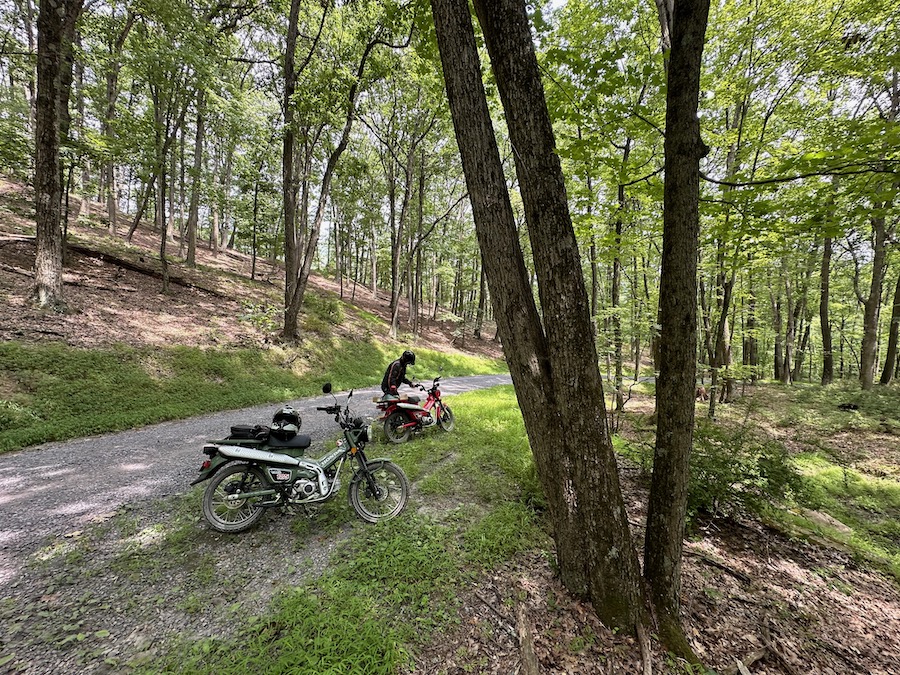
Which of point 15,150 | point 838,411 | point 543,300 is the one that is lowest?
point 838,411

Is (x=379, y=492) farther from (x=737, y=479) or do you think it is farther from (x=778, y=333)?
(x=778, y=333)

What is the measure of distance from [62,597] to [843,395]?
56.9ft

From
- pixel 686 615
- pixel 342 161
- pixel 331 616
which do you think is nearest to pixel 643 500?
pixel 686 615

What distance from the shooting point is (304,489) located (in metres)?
3.47

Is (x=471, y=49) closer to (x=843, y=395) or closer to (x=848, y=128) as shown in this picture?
(x=848, y=128)

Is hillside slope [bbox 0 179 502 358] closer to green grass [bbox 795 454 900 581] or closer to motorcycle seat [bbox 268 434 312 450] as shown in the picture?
motorcycle seat [bbox 268 434 312 450]

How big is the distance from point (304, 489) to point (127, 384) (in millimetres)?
5890

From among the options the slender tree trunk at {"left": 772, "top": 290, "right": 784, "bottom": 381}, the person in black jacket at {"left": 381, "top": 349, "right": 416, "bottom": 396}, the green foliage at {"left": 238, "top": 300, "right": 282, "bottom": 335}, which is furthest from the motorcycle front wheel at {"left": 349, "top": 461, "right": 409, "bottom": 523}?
the slender tree trunk at {"left": 772, "top": 290, "right": 784, "bottom": 381}

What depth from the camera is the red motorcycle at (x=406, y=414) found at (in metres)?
6.03

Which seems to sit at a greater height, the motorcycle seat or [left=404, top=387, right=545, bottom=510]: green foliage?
the motorcycle seat

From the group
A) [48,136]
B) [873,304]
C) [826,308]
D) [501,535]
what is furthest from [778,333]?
[48,136]

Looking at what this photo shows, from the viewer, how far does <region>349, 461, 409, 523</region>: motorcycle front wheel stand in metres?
3.73

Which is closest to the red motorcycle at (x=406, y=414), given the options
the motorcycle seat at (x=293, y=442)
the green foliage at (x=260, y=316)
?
the motorcycle seat at (x=293, y=442)

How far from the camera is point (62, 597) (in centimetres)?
245
